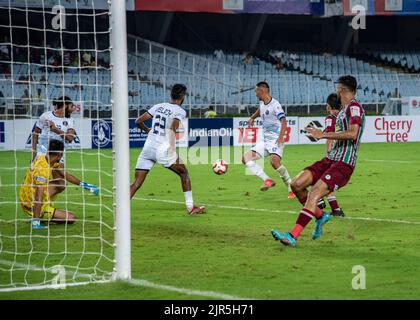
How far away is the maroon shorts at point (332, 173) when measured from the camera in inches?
447

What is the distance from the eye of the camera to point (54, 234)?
42.0 feet

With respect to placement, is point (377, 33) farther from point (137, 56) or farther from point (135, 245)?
point (135, 245)

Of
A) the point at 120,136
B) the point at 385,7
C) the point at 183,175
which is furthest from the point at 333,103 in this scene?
the point at 385,7

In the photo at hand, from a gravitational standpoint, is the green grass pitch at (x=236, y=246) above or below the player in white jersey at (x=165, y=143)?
below

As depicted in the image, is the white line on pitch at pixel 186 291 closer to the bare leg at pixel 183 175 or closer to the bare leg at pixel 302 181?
the bare leg at pixel 302 181

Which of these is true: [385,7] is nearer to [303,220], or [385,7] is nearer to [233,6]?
[233,6]

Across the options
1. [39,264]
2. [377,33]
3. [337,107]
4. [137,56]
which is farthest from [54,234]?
[377,33]

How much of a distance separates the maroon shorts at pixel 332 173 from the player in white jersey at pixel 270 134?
5636mm

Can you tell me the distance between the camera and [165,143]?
15.0 metres

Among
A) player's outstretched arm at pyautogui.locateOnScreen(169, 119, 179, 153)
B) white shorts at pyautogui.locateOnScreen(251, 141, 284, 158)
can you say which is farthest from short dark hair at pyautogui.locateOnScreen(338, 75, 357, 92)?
white shorts at pyautogui.locateOnScreen(251, 141, 284, 158)

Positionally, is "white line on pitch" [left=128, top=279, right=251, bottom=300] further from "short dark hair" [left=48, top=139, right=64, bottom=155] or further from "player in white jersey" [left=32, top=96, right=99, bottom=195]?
"player in white jersey" [left=32, top=96, right=99, bottom=195]

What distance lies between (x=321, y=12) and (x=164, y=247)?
111ft

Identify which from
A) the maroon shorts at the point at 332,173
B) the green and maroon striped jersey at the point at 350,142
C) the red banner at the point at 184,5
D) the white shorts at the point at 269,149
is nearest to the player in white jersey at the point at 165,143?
the white shorts at the point at 269,149

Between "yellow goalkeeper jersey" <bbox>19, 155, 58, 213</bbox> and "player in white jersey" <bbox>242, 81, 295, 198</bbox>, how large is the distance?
5.61 m
